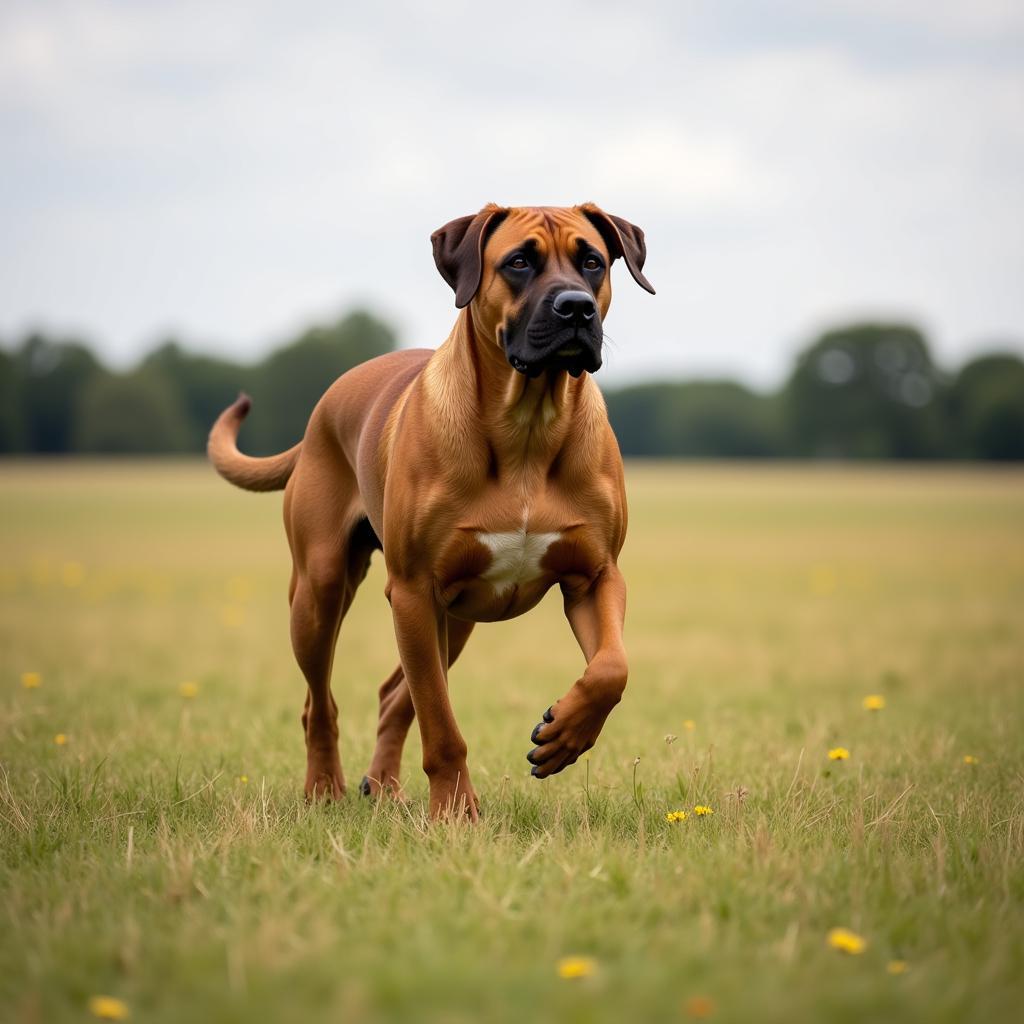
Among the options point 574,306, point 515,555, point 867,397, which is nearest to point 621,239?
point 574,306

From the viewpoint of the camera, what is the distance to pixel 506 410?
445cm

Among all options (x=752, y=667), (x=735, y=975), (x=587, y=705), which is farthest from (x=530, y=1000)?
(x=752, y=667)

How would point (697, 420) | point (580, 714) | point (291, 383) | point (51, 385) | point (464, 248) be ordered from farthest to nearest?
point (697, 420) < point (291, 383) < point (51, 385) < point (464, 248) < point (580, 714)

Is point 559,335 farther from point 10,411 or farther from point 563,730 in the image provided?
point 10,411

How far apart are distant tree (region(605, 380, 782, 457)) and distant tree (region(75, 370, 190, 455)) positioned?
3559cm

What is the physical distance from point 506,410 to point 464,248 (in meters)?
0.64

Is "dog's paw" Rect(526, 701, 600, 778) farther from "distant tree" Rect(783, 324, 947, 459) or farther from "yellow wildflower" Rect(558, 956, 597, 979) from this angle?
"distant tree" Rect(783, 324, 947, 459)

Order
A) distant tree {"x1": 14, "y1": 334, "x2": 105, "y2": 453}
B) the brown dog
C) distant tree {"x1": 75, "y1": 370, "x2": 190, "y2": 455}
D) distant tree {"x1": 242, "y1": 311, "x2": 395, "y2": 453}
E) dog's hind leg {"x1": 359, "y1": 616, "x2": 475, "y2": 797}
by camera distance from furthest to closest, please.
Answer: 1. distant tree {"x1": 242, "y1": 311, "x2": 395, "y2": 453}
2. distant tree {"x1": 14, "y1": 334, "x2": 105, "y2": 453}
3. distant tree {"x1": 75, "y1": 370, "x2": 190, "y2": 455}
4. dog's hind leg {"x1": 359, "y1": 616, "x2": 475, "y2": 797}
5. the brown dog

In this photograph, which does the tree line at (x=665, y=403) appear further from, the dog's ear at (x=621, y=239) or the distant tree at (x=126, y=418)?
the dog's ear at (x=621, y=239)

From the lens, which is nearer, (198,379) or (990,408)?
(990,408)

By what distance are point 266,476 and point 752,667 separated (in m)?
4.72

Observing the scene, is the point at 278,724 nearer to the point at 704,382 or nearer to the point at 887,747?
the point at 887,747

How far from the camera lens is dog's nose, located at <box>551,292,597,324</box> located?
13.7 ft

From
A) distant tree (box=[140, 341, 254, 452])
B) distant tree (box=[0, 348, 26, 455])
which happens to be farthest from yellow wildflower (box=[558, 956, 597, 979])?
distant tree (box=[140, 341, 254, 452])
